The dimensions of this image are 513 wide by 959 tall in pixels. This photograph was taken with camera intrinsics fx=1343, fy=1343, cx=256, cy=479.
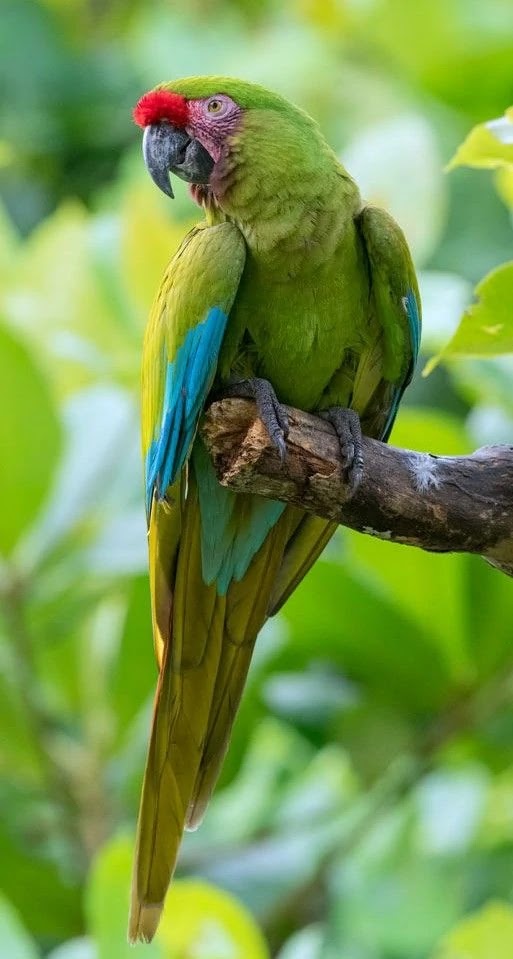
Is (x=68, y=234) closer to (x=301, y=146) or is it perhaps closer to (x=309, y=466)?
(x=301, y=146)

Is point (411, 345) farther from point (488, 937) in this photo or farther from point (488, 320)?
point (488, 937)

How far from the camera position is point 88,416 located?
1584mm

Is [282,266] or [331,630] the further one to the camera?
[331,630]

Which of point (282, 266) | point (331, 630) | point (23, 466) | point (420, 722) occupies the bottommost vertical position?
point (420, 722)

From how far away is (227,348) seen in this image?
127 centimetres

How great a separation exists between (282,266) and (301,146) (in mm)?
118

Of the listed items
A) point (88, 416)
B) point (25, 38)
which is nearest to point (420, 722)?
point (88, 416)

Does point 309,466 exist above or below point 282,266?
below

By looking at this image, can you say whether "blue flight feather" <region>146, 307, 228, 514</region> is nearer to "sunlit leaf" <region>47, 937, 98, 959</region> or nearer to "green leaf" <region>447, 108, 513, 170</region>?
"green leaf" <region>447, 108, 513, 170</region>

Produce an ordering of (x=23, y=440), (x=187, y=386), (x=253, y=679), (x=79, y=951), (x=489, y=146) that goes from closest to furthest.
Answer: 1. (x=489, y=146)
2. (x=187, y=386)
3. (x=79, y=951)
4. (x=23, y=440)
5. (x=253, y=679)

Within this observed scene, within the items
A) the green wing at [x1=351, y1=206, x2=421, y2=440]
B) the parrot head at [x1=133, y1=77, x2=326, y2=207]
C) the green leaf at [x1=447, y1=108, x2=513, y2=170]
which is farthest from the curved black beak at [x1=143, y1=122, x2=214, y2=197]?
the green leaf at [x1=447, y1=108, x2=513, y2=170]

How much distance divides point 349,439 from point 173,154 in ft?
1.15

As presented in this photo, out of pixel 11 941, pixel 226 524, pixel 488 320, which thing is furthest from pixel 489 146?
pixel 11 941

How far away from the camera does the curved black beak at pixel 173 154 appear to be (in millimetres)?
1288
